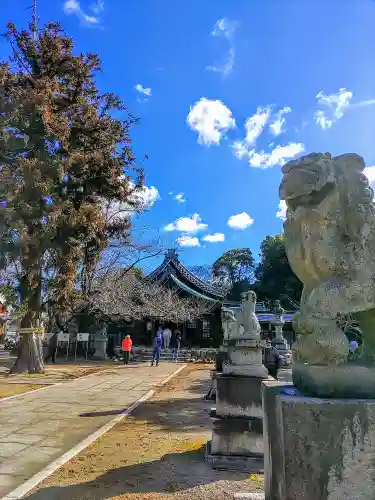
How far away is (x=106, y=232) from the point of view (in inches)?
755

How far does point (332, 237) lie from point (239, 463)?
423 cm

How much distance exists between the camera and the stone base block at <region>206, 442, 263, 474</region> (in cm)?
531

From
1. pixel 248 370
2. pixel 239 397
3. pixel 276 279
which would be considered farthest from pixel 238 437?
pixel 276 279

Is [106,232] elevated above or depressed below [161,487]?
above

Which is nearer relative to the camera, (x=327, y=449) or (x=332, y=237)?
(x=327, y=449)

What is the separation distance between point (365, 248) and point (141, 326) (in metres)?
31.2

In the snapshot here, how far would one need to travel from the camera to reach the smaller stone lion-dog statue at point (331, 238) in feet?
7.08

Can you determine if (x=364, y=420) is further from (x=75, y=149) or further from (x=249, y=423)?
(x=75, y=149)

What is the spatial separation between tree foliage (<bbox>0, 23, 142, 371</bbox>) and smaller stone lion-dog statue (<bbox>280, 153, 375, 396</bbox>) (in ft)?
42.9

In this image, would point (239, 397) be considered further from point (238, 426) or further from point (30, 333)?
point (30, 333)

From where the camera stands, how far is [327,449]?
5.96ft

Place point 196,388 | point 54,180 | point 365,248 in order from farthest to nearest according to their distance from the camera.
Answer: point 54,180
point 196,388
point 365,248

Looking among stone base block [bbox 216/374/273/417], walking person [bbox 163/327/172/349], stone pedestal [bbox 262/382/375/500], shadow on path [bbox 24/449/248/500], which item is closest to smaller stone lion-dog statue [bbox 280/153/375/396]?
stone pedestal [bbox 262/382/375/500]

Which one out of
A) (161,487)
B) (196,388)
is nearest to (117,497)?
Result: (161,487)
